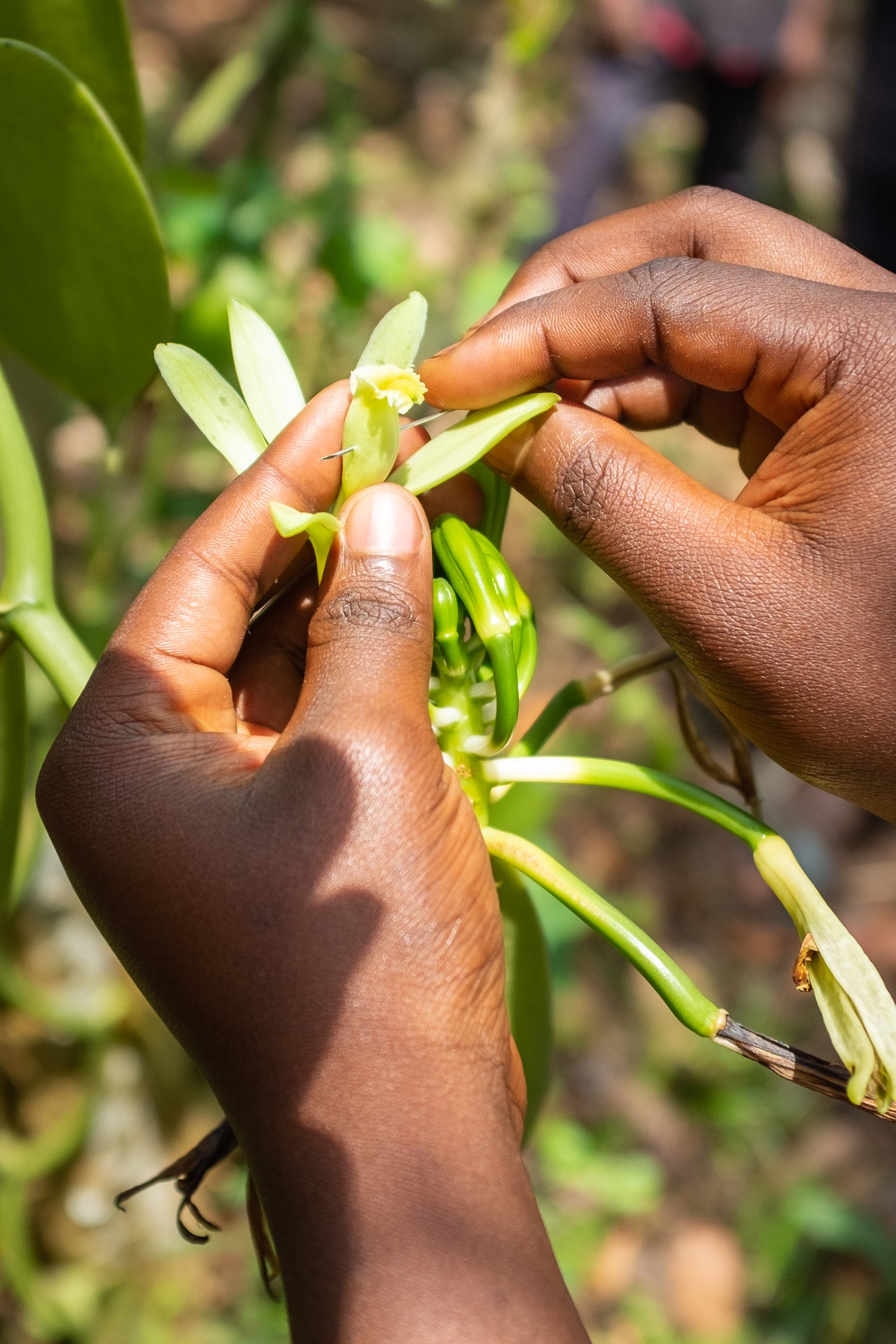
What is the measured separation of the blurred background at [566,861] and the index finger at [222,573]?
0.28 m

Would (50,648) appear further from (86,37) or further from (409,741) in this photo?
(86,37)

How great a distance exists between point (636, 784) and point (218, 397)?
42 cm

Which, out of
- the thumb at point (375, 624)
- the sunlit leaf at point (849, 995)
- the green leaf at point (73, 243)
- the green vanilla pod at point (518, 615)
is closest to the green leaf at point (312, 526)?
the thumb at point (375, 624)

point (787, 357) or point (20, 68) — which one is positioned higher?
point (20, 68)

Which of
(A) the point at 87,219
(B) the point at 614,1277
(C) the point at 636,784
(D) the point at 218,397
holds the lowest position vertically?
(B) the point at 614,1277

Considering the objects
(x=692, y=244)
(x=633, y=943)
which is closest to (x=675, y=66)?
(x=692, y=244)

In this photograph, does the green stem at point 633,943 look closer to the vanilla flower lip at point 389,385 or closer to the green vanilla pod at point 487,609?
the green vanilla pod at point 487,609

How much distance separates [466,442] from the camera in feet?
2.43

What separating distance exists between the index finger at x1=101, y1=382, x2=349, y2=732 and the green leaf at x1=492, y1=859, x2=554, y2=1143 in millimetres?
281

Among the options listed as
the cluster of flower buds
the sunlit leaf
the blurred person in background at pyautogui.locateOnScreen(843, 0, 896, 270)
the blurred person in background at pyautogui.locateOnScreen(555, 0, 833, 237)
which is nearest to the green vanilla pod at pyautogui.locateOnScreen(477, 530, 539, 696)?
the cluster of flower buds

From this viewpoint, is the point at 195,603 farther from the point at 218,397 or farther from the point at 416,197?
the point at 416,197

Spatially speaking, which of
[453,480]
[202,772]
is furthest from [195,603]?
[453,480]

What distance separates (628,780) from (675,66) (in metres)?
2.75

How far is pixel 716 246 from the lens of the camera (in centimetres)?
86
